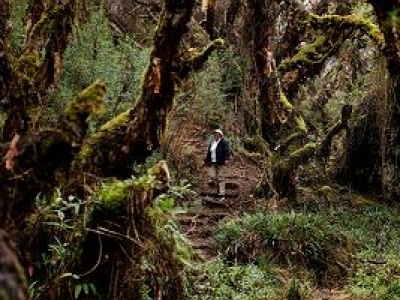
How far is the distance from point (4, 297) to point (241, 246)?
36.1 ft

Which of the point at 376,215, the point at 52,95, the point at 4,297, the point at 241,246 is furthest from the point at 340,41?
the point at 4,297

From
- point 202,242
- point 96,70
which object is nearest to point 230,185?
point 202,242

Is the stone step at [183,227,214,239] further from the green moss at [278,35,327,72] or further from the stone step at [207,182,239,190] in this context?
the green moss at [278,35,327,72]

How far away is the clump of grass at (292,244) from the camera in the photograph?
11.7 meters

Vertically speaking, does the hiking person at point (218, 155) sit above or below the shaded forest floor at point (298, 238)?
above

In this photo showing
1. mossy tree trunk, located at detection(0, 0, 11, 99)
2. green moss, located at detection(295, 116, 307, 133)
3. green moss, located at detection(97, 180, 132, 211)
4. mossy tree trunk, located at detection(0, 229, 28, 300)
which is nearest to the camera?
mossy tree trunk, located at detection(0, 229, 28, 300)

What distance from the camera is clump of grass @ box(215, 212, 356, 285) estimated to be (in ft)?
38.5

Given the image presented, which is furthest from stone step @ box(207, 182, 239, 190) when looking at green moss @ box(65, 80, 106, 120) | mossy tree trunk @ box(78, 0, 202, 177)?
green moss @ box(65, 80, 106, 120)

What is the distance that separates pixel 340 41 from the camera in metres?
14.7

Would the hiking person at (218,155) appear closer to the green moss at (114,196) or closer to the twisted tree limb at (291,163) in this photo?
the twisted tree limb at (291,163)

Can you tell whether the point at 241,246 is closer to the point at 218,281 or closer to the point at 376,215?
the point at 218,281

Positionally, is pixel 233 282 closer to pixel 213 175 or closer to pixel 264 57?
pixel 213 175

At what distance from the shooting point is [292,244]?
12016 mm

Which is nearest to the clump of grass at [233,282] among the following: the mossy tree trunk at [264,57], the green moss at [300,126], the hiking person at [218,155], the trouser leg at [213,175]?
the green moss at [300,126]
